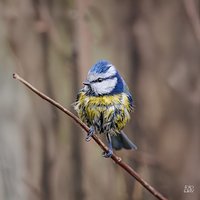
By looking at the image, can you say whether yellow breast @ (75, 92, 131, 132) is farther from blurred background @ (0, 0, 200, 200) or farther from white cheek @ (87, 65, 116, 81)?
blurred background @ (0, 0, 200, 200)

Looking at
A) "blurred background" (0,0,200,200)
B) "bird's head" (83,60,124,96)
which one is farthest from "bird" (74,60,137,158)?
"blurred background" (0,0,200,200)

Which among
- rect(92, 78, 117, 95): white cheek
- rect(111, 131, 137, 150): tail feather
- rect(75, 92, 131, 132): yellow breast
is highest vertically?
rect(92, 78, 117, 95): white cheek

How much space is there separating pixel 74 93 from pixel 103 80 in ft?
3.27

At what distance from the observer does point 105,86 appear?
576 millimetres

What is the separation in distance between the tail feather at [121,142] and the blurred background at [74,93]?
86 cm

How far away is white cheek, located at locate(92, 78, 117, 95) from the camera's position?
0.55 metres

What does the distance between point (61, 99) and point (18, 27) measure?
0.95 ft

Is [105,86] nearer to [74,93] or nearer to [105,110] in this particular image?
[105,110]

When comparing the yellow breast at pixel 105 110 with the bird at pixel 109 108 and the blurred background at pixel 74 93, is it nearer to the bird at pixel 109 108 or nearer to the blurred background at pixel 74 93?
the bird at pixel 109 108

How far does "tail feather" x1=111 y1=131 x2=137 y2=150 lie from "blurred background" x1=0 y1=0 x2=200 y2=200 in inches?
34.0

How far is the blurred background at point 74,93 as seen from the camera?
1.59 m

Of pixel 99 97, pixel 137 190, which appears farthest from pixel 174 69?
pixel 99 97

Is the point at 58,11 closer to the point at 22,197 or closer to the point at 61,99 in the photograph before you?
the point at 61,99

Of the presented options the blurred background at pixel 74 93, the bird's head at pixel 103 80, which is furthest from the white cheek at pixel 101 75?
the blurred background at pixel 74 93
